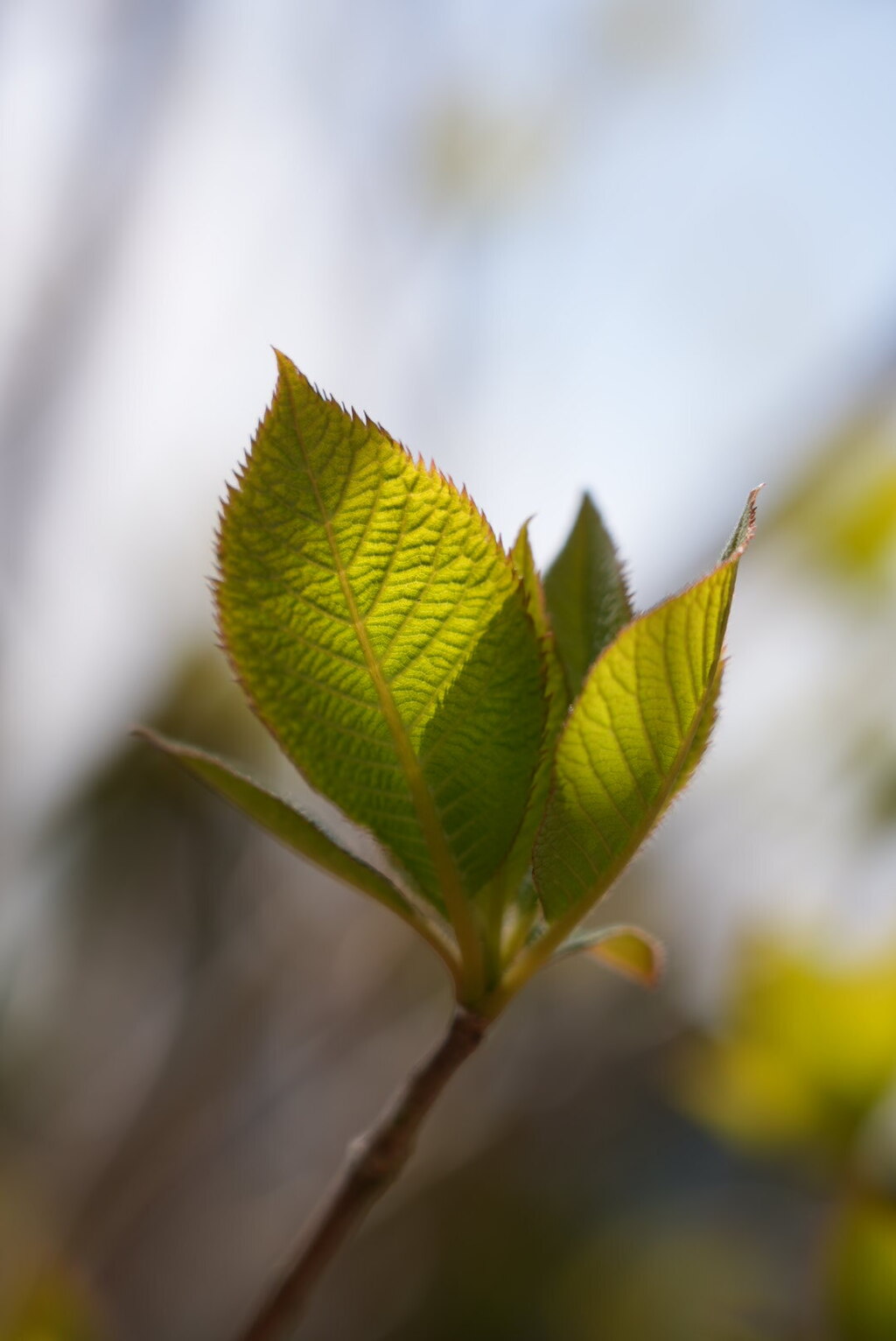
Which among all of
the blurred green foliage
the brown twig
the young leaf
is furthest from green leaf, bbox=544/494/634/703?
the blurred green foliage

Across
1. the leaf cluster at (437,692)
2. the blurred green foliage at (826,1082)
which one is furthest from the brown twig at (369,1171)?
the blurred green foliage at (826,1082)

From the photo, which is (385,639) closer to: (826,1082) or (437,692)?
(437,692)

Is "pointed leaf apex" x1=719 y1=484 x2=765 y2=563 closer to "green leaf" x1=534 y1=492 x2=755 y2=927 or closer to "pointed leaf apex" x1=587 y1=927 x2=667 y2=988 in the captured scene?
"green leaf" x1=534 y1=492 x2=755 y2=927

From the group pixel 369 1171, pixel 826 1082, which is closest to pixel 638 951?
pixel 369 1171

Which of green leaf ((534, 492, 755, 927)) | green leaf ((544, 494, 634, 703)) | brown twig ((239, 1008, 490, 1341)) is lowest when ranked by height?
brown twig ((239, 1008, 490, 1341))

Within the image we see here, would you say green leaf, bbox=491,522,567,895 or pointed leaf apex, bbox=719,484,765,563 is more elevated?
pointed leaf apex, bbox=719,484,765,563
